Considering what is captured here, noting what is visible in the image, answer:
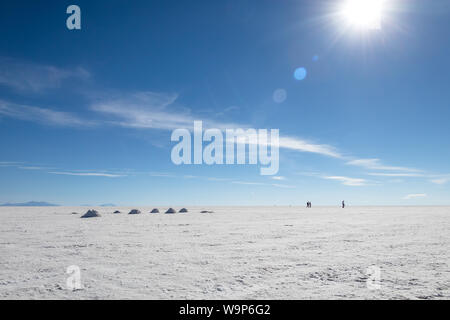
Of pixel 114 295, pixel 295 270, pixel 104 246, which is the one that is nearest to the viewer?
pixel 114 295

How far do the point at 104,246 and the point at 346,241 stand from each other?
10357mm

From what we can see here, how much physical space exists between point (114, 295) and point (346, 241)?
33.8ft

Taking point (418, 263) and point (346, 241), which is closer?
point (418, 263)

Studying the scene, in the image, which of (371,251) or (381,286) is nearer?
(381,286)

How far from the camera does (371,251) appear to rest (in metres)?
9.93

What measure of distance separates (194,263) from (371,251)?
638 cm
